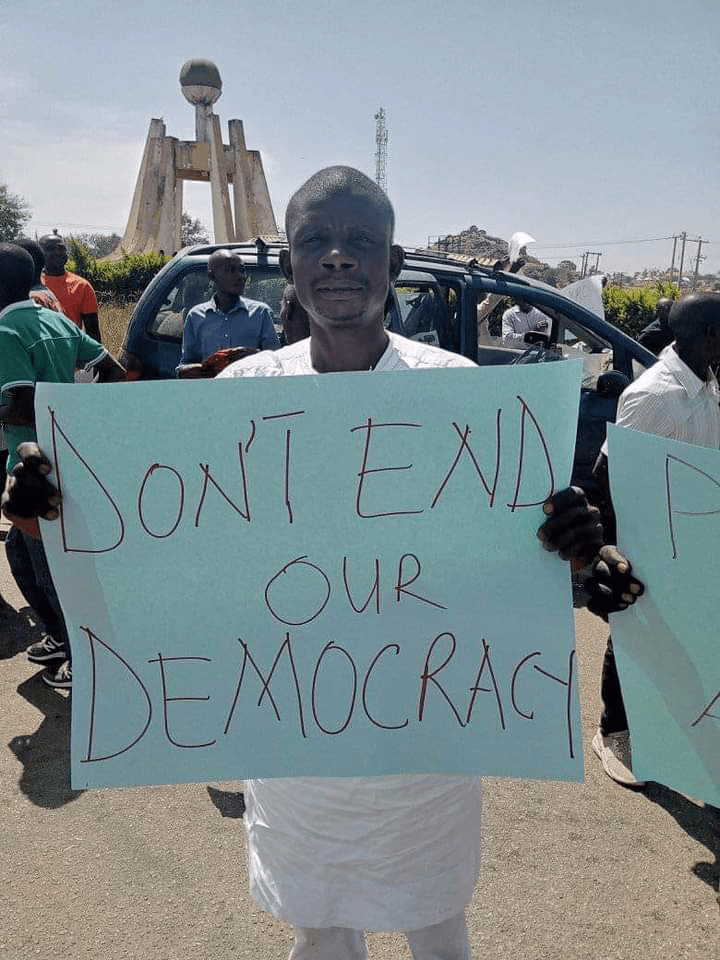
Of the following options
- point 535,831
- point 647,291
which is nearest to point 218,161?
point 647,291

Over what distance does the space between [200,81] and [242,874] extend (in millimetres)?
33636

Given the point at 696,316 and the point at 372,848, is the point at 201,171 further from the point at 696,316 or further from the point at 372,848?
the point at 372,848

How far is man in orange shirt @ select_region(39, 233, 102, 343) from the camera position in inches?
257

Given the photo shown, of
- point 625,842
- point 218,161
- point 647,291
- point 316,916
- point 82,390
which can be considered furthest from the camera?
point 218,161

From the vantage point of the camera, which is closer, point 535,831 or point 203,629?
point 203,629

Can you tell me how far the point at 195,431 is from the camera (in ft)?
4.65

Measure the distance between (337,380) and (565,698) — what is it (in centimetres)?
69

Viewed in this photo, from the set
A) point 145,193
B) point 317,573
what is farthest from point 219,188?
point 317,573

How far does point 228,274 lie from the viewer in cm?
460

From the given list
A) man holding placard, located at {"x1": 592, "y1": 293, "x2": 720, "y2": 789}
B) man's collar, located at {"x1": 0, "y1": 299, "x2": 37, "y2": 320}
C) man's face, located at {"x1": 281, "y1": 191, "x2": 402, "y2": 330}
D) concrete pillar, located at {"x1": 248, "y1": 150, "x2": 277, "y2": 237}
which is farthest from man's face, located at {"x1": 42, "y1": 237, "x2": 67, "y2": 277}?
concrete pillar, located at {"x1": 248, "y1": 150, "x2": 277, "y2": 237}

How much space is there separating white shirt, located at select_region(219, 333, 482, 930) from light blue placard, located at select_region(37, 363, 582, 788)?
0.08 metres

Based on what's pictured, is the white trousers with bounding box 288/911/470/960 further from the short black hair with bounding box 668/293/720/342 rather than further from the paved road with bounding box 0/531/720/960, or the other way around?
the short black hair with bounding box 668/293/720/342

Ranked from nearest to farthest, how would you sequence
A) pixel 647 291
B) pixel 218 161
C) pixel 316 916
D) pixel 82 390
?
pixel 82 390 → pixel 316 916 → pixel 647 291 → pixel 218 161

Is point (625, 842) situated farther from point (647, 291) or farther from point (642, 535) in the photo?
point (647, 291)
